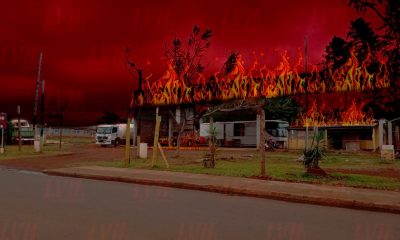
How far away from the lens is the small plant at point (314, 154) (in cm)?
1528

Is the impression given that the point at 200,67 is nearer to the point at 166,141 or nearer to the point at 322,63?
the point at 166,141

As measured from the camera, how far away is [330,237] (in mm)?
6941

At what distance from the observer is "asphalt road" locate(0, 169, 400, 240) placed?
7.02 m

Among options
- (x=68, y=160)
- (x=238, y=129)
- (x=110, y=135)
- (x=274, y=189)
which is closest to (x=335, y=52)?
(x=238, y=129)

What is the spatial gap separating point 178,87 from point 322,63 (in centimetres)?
3262

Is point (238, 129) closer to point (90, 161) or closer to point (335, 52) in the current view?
point (335, 52)

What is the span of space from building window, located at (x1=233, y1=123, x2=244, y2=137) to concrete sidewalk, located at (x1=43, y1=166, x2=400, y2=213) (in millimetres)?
32582

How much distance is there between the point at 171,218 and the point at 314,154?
27.5ft

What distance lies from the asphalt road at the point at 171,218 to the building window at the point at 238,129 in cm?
3716

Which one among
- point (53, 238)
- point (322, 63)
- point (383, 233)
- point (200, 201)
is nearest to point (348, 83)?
point (200, 201)

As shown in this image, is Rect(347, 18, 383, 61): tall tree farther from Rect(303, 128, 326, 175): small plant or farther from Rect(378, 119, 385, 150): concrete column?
Rect(303, 128, 326, 175): small plant

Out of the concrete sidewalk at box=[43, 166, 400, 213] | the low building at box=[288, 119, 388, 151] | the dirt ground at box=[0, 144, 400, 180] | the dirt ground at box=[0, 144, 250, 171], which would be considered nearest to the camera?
the concrete sidewalk at box=[43, 166, 400, 213]

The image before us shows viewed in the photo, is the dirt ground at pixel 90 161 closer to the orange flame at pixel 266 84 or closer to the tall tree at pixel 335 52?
the orange flame at pixel 266 84

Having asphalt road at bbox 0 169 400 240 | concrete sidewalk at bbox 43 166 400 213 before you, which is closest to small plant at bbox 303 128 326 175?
concrete sidewalk at bbox 43 166 400 213
